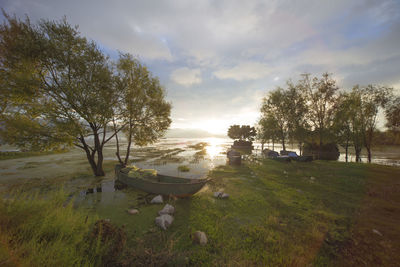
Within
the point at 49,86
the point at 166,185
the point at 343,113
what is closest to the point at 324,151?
the point at 343,113

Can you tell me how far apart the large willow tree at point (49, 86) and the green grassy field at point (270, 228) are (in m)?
7.00

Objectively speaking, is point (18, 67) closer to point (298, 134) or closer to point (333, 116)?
point (298, 134)

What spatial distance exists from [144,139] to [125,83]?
21.1ft

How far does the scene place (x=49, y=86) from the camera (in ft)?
34.3

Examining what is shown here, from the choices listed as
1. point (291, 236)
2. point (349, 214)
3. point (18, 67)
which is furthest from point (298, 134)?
point (18, 67)

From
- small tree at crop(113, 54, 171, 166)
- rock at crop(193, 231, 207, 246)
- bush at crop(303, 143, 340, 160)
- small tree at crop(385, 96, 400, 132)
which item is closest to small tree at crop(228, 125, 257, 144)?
bush at crop(303, 143, 340, 160)

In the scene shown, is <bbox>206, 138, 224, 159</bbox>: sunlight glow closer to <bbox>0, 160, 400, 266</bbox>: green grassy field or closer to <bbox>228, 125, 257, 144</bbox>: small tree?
<bbox>228, 125, 257, 144</bbox>: small tree

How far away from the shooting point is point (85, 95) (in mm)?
11164

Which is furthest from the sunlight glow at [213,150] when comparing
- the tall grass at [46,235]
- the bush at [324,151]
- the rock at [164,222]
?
the tall grass at [46,235]

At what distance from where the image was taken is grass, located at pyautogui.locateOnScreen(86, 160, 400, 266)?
4160 mm

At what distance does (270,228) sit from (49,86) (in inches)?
693

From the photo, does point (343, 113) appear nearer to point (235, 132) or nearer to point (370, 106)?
point (370, 106)

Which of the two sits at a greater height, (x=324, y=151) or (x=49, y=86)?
(x=49, y=86)

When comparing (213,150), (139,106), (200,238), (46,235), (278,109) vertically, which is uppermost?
(278,109)
